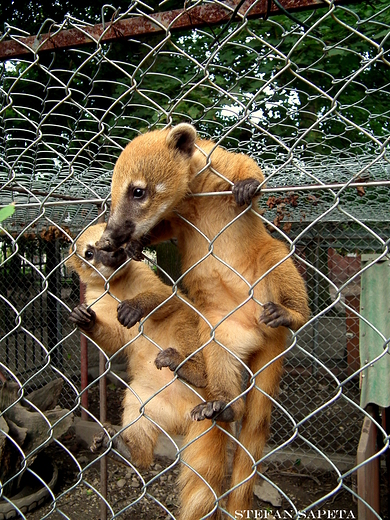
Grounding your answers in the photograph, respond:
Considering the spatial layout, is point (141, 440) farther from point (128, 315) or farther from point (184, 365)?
point (128, 315)

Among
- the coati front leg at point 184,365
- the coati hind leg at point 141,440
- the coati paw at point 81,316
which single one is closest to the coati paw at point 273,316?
the coati front leg at point 184,365

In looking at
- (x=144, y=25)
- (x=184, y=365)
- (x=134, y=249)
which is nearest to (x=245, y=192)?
(x=134, y=249)

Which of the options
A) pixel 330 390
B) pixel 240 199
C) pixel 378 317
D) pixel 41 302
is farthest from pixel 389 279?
pixel 41 302

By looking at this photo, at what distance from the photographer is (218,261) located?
229cm

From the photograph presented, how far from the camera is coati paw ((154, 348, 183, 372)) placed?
226cm

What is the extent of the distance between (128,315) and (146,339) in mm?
593

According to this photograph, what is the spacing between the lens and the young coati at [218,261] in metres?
2.03

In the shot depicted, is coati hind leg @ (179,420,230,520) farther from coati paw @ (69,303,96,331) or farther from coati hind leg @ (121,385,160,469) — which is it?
coati paw @ (69,303,96,331)

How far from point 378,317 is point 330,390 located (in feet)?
11.7

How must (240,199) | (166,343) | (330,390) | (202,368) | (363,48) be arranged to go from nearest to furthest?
(240,199), (202,368), (166,343), (363,48), (330,390)

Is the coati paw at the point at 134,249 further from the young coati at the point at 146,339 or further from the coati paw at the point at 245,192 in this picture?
the coati paw at the point at 245,192

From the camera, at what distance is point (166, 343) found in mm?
2865

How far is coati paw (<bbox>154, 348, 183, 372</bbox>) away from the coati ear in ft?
3.80

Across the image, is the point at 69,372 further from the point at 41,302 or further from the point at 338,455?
the point at 338,455
